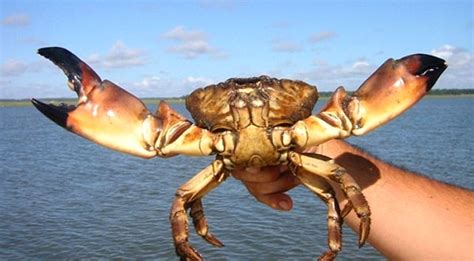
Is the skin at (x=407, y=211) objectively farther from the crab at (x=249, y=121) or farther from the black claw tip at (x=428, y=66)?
the black claw tip at (x=428, y=66)

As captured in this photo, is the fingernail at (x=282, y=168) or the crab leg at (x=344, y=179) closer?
the crab leg at (x=344, y=179)

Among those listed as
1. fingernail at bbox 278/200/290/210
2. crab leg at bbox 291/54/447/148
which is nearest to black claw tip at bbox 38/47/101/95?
crab leg at bbox 291/54/447/148

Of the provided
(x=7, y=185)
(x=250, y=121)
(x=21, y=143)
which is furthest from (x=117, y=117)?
(x=21, y=143)

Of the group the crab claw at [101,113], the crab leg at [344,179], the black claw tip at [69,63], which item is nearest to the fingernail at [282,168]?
the crab leg at [344,179]

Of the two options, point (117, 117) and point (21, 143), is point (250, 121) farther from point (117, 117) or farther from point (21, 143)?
point (21, 143)

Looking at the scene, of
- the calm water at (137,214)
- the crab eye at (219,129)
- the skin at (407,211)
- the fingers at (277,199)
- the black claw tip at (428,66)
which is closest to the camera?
the black claw tip at (428,66)

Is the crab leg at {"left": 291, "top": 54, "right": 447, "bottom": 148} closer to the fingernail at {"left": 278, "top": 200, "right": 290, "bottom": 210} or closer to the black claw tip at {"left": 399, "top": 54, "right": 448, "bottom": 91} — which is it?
the black claw tip at {"left": 399, "top": 54, "right": 448, "bottom": 91}

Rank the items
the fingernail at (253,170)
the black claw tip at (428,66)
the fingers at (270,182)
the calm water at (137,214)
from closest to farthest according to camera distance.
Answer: the black claw tip at (428,66)
the fingernail at (253,170)
the fingers at (270,182)
the calm water at (137,214)
